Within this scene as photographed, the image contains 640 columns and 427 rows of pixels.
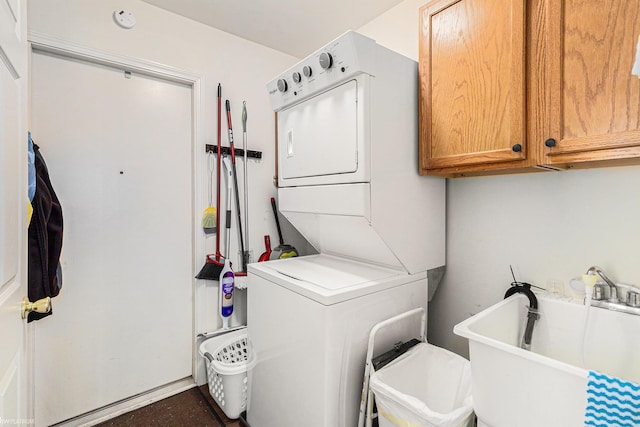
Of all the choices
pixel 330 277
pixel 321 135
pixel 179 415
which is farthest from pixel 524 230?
pixel 179 415

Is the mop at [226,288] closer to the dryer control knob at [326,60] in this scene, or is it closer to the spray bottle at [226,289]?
the spray bottle at [226,289]

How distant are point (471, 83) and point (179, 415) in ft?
8.63

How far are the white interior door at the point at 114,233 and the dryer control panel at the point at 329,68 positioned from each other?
101cm

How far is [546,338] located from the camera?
133cm

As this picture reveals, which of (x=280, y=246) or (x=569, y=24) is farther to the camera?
(x=280, y=246)

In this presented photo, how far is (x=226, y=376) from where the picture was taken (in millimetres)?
1933

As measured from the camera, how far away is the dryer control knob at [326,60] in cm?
147

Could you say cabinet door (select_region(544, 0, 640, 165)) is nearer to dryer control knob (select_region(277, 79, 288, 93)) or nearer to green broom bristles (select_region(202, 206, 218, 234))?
dryer control knob (select_region(277, 79, 288, 93))

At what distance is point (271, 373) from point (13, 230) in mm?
1294

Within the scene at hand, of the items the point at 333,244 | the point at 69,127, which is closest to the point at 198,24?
the point at 69,127

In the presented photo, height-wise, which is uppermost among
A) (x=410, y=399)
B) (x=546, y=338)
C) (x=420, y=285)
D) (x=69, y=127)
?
(x=69, y=127)

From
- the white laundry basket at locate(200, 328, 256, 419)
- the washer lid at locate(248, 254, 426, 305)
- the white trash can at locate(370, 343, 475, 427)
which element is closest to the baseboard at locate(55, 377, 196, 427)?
the white laundry basket at locate(200, 328, 256, 419)

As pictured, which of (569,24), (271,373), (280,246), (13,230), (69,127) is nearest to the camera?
(13,230)

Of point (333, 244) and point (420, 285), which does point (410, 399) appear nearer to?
point (420, 285)
